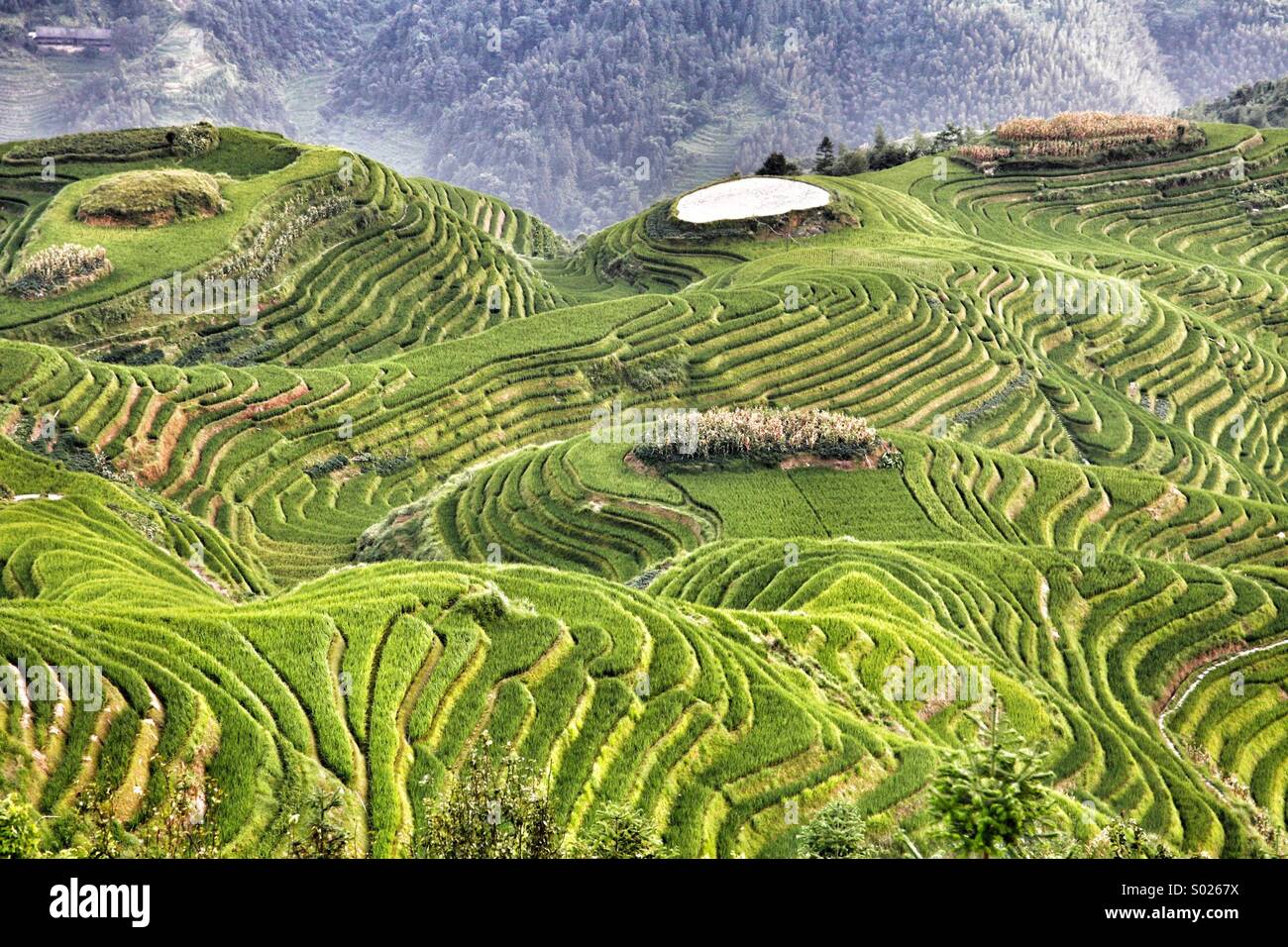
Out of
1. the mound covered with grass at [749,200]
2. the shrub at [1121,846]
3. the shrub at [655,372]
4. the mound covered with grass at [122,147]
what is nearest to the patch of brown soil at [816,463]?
the shrub at [655,372]

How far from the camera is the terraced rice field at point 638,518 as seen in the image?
1647cm

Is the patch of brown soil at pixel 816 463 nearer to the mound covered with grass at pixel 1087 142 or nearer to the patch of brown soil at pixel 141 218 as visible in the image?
the patch of brown soil at pixel 141 218

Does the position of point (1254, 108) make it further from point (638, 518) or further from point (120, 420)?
point (120, 420)

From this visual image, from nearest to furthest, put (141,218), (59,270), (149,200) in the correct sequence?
(59,270)
(141,218)
(149,200)

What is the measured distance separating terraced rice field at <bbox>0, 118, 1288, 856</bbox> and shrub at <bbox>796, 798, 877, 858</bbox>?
1.84 metres

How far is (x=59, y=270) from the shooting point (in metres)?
45.2

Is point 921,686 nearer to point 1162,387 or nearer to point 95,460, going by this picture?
point 95,460

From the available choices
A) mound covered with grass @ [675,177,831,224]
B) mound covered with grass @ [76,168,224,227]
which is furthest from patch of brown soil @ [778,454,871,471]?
mound covered with grass @ [675,177,831,224]

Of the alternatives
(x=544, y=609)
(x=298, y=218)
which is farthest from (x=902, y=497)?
(x=298, y=218)

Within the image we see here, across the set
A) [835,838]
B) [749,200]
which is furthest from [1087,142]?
[835,838]

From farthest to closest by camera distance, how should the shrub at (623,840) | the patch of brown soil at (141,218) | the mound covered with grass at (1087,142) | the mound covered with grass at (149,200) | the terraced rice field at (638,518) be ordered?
the mound covered with grass at (1087,142) → the mound covered with grass at (149,200) → the patch of brown soil at (141,218) → the terraced rice field at (638,518) → the shrub at (623,840)

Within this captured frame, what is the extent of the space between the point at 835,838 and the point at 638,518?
18409mm

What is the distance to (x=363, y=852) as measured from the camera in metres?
13.8

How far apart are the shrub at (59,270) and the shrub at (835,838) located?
39.1 meters
